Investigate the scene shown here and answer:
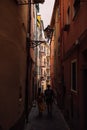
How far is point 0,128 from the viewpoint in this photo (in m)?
8.60

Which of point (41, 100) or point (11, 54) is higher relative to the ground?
point (11, 54)

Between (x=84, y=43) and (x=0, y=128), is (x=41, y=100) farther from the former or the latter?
(x=0, y=128)

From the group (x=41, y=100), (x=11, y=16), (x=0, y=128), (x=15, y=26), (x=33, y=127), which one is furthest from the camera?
(x=41, y=100)

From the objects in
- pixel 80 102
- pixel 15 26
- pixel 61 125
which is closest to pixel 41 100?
pixel 61 125

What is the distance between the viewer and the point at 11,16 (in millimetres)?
9914

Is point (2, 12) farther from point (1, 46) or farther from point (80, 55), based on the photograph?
point (80, 55)

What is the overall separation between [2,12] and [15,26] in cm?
174

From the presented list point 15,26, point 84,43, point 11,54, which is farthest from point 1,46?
point 84,43

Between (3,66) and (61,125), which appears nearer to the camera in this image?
(3,66)

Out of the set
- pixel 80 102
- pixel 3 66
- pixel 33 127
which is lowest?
pixel 33 127

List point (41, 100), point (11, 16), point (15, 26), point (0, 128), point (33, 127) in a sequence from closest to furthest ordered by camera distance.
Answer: point (0, 128) → point (11, 16) → point (15, 26) → point (33, 127) → point (41, 100)

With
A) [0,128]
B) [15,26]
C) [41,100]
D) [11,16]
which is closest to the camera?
[0,128]

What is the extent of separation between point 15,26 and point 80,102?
3174mm

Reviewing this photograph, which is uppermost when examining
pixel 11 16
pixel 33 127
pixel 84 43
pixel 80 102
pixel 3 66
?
pixel 11 16
